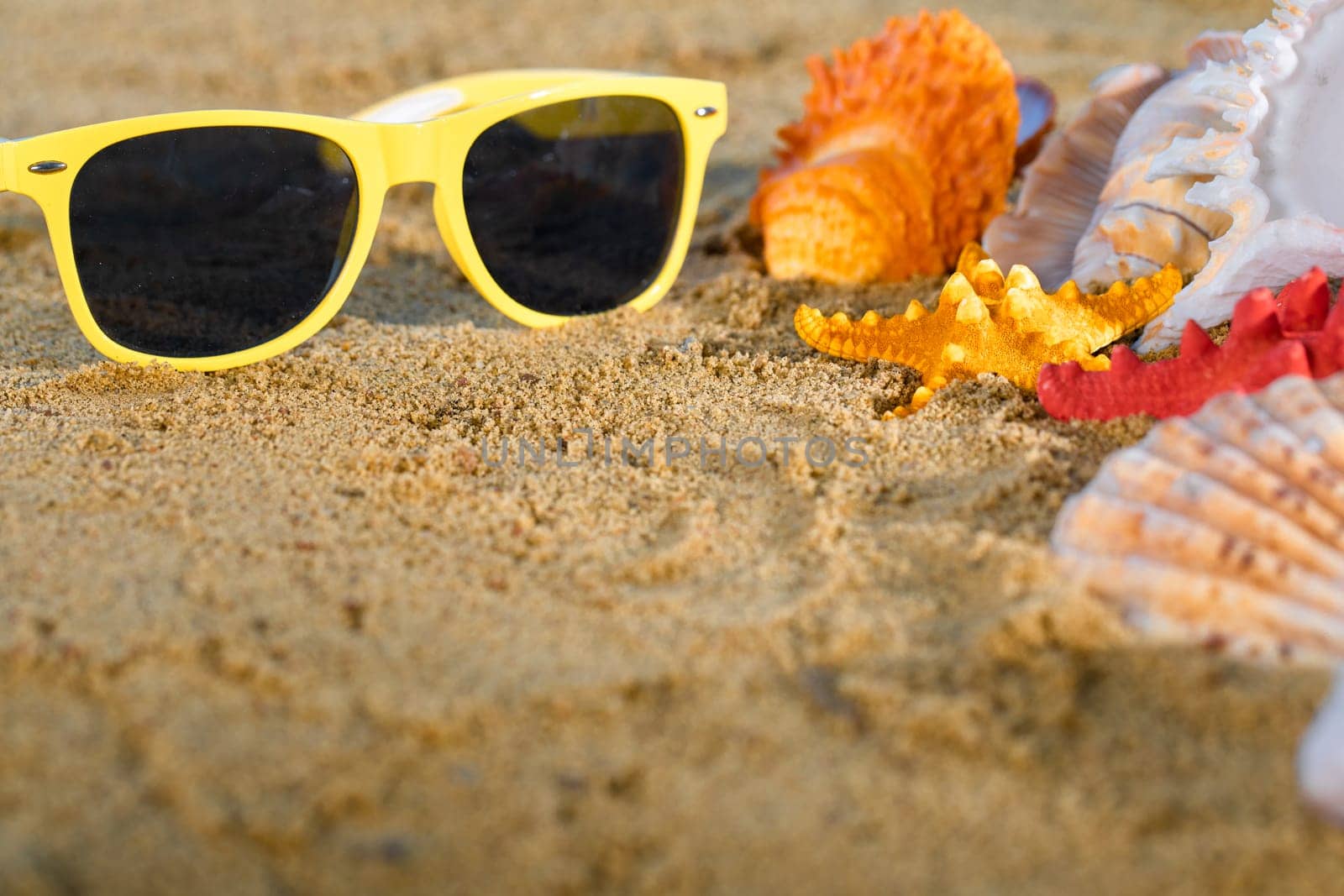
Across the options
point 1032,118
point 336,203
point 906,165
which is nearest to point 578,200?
point 336,203

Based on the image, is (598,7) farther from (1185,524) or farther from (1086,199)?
(1185,524)

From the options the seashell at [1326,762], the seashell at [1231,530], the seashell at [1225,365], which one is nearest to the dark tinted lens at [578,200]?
the seashell at [1225,365]

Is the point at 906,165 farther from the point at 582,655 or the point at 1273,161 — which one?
the point at 582,655

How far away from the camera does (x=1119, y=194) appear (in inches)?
79.6

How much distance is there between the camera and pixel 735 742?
3.49 ft

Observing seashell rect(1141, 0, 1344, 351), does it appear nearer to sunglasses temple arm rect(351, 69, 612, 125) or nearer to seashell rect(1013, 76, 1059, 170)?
seashell rect(1013, 76, 1059, 170)

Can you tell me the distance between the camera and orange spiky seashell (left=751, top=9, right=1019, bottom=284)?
2.26 m

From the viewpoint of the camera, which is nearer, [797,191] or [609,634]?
[609,634]

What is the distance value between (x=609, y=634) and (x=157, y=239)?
3.92 ft

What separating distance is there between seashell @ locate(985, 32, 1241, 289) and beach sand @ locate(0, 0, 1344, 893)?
1.57ft

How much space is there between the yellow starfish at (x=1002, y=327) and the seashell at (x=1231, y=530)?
44cm

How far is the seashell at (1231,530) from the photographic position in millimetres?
1122

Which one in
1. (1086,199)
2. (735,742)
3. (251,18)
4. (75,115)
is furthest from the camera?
(251,18)

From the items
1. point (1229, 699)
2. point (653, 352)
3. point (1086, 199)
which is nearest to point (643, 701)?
point (1229, 699)
